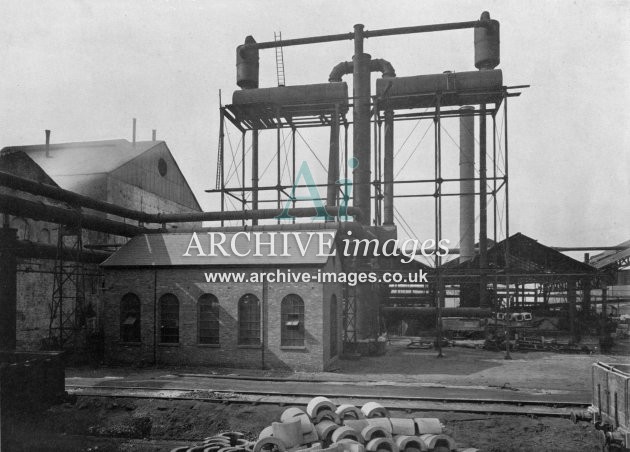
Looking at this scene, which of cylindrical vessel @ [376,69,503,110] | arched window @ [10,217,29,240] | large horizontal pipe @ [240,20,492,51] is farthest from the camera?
arched window @ [10,217,29,240]

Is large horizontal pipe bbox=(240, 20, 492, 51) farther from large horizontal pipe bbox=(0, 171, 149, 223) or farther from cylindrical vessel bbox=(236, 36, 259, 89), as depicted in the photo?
large horizontal pipe bbox=(0, 171, 149, 223)

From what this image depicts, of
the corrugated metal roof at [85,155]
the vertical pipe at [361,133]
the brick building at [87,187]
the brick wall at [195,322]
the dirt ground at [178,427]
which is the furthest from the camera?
the corrugated metal roof at [85,155]

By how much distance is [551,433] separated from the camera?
35.8 ft

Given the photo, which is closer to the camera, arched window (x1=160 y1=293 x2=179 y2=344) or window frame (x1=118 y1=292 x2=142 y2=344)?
arched window (x1=160 y1=293 x2=179 y2=344)

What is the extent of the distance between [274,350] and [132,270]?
21.7ft

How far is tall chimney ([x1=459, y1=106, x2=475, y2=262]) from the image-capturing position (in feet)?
99.7

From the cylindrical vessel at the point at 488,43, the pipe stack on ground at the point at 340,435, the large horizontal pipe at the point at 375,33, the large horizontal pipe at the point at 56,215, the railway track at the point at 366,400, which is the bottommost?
the railway track at the point at 366,400

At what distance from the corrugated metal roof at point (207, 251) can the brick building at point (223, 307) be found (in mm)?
40

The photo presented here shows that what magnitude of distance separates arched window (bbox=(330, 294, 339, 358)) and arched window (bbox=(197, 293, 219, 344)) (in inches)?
174

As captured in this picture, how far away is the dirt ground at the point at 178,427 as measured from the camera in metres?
10.8

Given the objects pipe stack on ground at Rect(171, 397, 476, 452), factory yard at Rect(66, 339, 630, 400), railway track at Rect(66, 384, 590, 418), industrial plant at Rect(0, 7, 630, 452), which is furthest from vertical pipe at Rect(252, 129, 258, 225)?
pipe stack on ground at Rect(171, 397, 476, 452)

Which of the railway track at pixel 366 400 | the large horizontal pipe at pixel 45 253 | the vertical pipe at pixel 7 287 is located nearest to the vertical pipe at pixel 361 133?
the railway track at pixel 366 400

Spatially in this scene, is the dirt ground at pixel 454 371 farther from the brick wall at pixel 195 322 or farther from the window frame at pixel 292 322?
the window frame at pixel 292 322

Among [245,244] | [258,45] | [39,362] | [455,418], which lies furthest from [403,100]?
[39,362]
